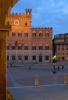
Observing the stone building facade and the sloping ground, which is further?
the stone building facade

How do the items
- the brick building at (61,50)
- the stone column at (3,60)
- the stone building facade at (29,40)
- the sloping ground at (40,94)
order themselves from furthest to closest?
the brick building at (61,50)
the stone building facade at (29,40)
the sloping ground at (40,94)
the stone column at (3,60)

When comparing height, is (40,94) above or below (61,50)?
below

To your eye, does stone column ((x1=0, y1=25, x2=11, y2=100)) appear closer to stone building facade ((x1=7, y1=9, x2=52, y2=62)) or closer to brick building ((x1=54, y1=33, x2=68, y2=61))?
stone building facade ((x1=7, y1=9, x2=52, y2=62))

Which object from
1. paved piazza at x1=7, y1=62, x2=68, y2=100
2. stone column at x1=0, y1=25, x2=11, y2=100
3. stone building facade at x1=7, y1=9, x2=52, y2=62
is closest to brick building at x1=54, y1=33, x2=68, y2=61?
stone building facade at x1=7, y1=9, x2=52, y2=62

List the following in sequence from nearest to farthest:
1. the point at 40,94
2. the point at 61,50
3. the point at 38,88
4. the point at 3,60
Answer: the point at 3,60, the point at 40,94, the point at 38,88, the point at 61,50

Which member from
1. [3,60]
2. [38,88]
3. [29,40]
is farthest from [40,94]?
[29,40]

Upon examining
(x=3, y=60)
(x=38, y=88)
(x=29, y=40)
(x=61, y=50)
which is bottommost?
(x=38, y=88)

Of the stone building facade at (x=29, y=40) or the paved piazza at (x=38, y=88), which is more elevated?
the stone building facade at (x=29, y=40)

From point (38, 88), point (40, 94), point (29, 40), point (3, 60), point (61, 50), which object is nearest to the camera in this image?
point (3, 60)

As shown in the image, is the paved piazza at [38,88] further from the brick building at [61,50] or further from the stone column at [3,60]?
the brick building at [61,50]

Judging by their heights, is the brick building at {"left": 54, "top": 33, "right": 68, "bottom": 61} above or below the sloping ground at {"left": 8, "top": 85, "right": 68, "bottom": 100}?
above

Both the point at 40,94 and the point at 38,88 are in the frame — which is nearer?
the point at 40,94

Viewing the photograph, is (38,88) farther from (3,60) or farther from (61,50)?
(61,50)

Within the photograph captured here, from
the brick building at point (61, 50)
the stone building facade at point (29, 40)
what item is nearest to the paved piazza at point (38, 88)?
the stone building facade at point (29, 40)
